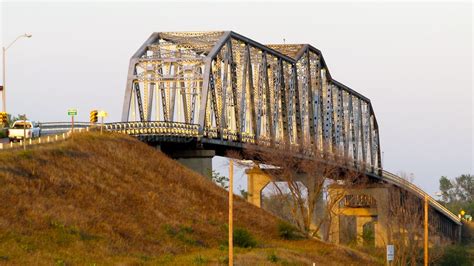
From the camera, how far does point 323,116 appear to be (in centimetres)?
14262

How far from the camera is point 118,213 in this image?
Answer: 2598 inches

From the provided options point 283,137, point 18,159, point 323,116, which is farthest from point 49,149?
point 323,116

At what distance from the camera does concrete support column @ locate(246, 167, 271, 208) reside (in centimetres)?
12306

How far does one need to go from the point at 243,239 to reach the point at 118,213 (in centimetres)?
805

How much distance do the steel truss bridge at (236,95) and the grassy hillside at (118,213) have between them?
7.36 meters

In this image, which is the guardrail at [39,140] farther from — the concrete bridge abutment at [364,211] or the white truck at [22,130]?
the concrete bridge abutment at [364,211]

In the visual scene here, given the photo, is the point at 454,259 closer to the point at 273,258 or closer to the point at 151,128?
the point at 151,128

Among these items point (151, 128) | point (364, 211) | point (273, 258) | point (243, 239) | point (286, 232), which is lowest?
point (364, 211)

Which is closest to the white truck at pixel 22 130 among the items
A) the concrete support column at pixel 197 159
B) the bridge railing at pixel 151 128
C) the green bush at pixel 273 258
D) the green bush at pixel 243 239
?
the bridge railing at pixel 151 128

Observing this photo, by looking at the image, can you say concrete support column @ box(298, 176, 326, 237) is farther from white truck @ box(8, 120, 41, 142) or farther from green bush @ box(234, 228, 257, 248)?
green bush @ box(234, 228, 257, 248)

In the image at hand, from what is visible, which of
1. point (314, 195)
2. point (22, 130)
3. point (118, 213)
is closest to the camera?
point (118, 213)

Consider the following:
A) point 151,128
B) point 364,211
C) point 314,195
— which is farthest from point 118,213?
point 364,211

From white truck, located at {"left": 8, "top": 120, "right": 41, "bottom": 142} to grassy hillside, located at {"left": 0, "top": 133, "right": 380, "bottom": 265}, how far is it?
3774 mm

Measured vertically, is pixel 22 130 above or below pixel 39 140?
above
